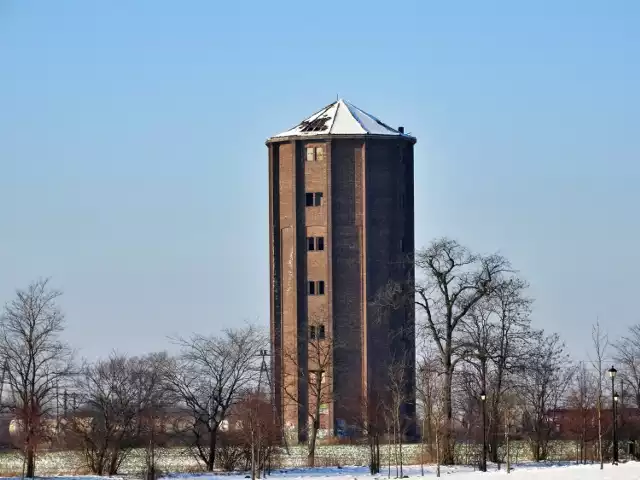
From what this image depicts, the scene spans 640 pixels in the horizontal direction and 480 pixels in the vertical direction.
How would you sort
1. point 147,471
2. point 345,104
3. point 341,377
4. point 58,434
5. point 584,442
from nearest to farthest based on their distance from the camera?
point 147,471 → point 58,434 → point 584,442 → point 341,377 → point 345,104

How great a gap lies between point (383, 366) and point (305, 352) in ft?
14.8

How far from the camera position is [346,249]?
330 feet

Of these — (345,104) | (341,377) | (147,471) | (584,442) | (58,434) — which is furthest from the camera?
(345,104)

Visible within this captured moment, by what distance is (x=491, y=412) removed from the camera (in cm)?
7312

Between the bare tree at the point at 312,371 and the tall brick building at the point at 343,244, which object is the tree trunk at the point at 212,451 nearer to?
the bare tree at the point at 312,371

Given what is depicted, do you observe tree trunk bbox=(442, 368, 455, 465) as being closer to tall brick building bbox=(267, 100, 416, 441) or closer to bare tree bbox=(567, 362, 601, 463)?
bare tree bbox=(567, 362, 601, 463)

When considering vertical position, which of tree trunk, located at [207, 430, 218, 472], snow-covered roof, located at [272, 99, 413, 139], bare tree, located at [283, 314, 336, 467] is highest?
snow-covered roof, located at [272, 99, 413, 139]

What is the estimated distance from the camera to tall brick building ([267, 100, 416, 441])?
99.5 metres

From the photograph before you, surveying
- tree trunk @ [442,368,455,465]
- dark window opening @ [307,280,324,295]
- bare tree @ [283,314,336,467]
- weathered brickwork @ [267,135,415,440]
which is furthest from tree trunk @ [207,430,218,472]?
dark window opening @ [307,280,324,295]

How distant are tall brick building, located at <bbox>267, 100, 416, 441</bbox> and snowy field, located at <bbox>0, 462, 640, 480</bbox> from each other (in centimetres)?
2925

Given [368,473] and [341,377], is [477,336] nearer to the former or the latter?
[368,473]

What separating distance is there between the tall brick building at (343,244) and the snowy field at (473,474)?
29.2 meters

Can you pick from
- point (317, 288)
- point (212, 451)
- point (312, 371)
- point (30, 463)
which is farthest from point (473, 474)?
point (317, 288)

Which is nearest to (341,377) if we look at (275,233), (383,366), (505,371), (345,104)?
(383,366)
